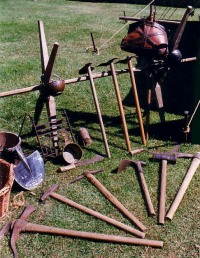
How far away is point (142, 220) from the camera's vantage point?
5129 mm

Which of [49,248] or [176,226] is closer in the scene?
[49,248]

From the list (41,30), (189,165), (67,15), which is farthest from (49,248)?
(67,15)

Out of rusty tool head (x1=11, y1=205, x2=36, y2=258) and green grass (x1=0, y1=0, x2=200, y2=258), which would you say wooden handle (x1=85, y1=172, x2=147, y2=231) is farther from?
rusty tool head (x1=11, y1=205, x2=36, y2=258)

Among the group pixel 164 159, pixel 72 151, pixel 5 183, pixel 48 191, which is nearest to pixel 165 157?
pixel 164 159

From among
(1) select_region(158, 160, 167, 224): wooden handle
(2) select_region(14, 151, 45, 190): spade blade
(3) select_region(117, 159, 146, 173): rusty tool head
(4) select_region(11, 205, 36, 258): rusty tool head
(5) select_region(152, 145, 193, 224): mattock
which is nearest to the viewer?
(4) select_region(11, 205, 36, 258): rusty tool head

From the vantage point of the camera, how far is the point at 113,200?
5441 millimetres

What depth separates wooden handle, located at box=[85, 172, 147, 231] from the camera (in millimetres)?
5016

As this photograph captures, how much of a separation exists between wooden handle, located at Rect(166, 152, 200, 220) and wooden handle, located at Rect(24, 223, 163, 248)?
578mm

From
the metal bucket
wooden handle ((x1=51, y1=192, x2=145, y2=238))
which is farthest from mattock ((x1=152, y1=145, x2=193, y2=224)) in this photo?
the metal bucket

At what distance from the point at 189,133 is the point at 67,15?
12.4 m

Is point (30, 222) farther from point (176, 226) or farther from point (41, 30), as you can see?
point (41, 30)

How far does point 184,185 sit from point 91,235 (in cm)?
171

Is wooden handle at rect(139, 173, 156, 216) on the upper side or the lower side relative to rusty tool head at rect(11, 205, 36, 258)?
lower

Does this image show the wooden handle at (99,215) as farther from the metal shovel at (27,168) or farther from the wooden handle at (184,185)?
the wooden handle at (184,185)
